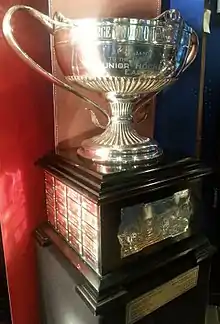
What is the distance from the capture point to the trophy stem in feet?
2.62

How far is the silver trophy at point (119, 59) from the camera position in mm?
674

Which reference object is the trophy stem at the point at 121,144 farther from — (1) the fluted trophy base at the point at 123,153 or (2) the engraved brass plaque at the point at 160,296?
(2) the engraved brass plaque at the point at 160,296

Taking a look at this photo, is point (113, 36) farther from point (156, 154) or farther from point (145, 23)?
point (156, 154)

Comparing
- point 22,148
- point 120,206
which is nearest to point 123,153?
point 120,206

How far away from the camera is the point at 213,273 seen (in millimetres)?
1559

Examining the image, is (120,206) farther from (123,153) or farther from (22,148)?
(22,148)

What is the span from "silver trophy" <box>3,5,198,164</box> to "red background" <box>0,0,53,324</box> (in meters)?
0.12

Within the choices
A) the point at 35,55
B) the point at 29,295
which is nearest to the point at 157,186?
the point at 35,55

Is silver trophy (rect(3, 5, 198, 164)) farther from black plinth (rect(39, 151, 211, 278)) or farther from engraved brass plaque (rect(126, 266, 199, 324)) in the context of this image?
engraved brass plaque (rect(126, 266, 199, 324))

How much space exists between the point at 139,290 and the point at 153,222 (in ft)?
0.49

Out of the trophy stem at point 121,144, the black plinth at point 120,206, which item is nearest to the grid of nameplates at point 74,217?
the black plinth at point 120,206

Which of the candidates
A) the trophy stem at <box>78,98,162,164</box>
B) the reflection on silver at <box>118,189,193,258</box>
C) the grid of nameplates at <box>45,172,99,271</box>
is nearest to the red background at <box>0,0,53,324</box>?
the grid of nameplates at <box>45,172,99,271</box>

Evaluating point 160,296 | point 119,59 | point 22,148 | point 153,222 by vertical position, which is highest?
point 119,59

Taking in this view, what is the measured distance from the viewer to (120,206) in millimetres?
720
